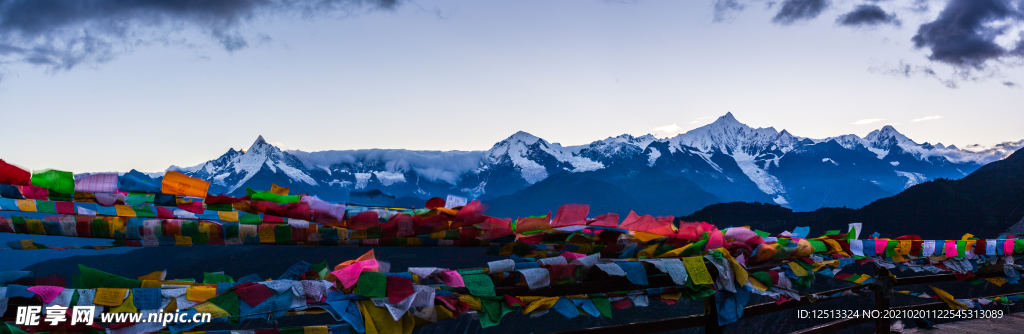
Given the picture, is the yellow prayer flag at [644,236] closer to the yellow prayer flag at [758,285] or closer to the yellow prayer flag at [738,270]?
the yellow prayer flag at [738,270]

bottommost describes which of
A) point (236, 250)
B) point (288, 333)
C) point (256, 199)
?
point (236, 250)

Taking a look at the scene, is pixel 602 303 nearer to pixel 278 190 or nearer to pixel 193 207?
pixel 278 190

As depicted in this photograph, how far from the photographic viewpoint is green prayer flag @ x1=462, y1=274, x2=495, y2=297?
247cm

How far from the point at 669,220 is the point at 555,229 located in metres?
0.72

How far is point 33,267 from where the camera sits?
218 centimetres

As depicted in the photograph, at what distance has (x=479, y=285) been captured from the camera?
249cm

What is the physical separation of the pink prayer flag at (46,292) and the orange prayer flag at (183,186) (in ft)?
1.99

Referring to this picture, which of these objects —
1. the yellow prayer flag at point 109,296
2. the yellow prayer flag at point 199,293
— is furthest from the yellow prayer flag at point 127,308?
A: the yellow prayer flag at point 199,293

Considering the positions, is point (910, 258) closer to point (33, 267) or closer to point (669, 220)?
point (669, 220)

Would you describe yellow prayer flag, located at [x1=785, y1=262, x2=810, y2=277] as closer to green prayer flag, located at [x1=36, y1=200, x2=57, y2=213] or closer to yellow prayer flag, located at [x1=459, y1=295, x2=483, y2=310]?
yellow prayer flag, located at [x1=459, y1=295, x2=483, y2=310]

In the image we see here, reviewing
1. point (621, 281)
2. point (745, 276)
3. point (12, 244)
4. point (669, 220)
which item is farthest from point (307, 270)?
point (745, 276)

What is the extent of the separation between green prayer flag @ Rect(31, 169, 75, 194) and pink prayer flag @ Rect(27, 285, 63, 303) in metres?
0.58

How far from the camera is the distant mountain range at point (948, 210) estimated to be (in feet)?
161

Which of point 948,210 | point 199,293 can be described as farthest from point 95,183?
point 948,210
